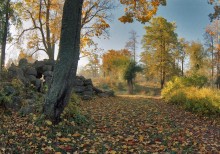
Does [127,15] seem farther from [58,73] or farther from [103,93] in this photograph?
[103,93]

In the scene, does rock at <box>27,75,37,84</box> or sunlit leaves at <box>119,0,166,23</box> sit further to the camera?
rock at <box>27,75,37,84</box>

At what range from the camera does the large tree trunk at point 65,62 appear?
599 centimetres

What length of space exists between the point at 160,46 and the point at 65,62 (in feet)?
75.9

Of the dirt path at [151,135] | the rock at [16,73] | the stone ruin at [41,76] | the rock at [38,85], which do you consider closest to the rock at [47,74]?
the stone ruin at [41,76]

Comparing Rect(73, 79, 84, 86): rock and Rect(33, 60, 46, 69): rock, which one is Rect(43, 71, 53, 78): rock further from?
Rect(73, 79, 84, 86): rock

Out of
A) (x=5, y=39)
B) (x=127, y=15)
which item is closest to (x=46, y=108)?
(x=127, y=15)

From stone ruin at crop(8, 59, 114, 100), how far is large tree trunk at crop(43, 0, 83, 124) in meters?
5.27

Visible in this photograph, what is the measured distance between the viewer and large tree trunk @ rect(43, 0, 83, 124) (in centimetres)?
599

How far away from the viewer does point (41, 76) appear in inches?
541

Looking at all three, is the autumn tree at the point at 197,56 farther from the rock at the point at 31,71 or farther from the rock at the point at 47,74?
the rock at the point at 31,71

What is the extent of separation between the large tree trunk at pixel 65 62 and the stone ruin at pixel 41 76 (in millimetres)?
5273

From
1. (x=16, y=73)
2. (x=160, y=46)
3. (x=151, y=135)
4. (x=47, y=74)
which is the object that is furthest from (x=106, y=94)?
(x=160, y=46)

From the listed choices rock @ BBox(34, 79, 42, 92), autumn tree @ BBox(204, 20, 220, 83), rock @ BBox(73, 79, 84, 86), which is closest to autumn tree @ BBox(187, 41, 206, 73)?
autumn tree @ BBox(204, 20, 220, 83)

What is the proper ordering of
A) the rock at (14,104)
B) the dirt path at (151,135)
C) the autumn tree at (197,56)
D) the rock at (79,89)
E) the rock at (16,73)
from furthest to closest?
the autumn tree at (197,56) < the rock at (79,89) < the rock at (16,73) < the rock at (14,104) < the dirt path at (151,135)
